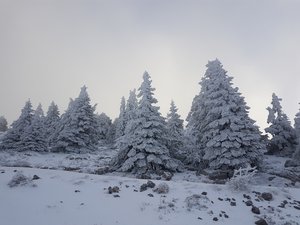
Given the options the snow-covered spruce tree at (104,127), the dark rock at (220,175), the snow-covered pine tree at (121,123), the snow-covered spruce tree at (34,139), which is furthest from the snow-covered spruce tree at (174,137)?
the snow-covered spruce tree at (104,127)

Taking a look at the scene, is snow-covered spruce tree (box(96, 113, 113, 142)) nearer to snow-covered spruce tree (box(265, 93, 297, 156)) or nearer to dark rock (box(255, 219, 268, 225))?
snow-covered spruce tree (box(265, 93, 297, 156))

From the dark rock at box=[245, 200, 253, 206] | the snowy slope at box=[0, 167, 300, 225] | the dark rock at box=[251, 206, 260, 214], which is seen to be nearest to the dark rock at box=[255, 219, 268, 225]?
the snowy slope at box=[0, 167, 300, 225]

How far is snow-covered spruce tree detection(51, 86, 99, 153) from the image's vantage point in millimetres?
40188

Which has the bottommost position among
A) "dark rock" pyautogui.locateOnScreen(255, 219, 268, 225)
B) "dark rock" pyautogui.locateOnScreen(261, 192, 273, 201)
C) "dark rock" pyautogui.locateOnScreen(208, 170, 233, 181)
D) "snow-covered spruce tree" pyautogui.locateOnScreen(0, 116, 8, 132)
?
"dark rock" pyautogui.locateOnScreen(255, 219, 268, 225)

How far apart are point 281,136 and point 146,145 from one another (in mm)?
25546

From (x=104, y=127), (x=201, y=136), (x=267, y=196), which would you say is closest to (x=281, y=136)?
(x=201, y=136)

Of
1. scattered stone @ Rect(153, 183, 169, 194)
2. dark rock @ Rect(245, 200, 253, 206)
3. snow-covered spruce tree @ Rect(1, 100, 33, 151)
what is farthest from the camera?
snow-covered spruce tree @ Rect(1, 100, 33, 151)

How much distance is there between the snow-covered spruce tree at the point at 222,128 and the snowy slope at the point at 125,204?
8324mm

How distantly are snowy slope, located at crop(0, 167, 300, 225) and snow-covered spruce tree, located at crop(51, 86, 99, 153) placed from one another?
79.9 ft

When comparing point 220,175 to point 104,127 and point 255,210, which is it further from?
point 104,127

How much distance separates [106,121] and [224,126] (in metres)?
57.1

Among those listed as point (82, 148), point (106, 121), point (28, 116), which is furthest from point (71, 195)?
point (106, 121)

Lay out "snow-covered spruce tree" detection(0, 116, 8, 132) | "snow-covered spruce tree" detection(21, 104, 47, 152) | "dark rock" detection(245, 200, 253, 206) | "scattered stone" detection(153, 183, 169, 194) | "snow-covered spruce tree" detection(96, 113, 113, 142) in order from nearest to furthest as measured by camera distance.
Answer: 1. "dark rock" detection(245, 200, 253, 206)
2. "scattered stone" detection(153, 183, 169, 194)
3. "snow-covered spruce tree" detection(21, 104, 47, 152)
4. "snow-covered spruce tree" detection(96, 113, 113, 142)
5. "snow-covered spruce tree" detection(0, 116, 8, 132)

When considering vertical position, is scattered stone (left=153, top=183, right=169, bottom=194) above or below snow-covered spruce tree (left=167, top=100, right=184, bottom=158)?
below
